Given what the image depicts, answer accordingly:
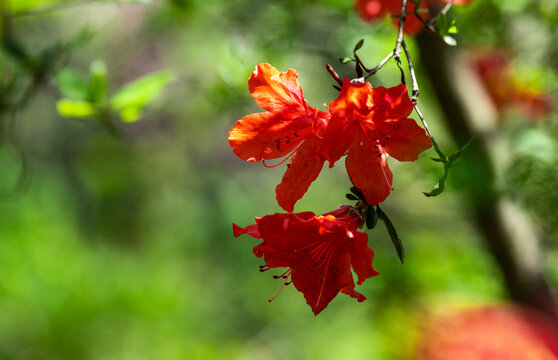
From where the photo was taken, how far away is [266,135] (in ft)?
2.10

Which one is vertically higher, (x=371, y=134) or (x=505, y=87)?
(x=371, y=134)

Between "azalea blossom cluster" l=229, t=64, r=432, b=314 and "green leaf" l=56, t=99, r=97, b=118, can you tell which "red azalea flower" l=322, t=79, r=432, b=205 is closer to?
"azalea blossom cluster" l=229, t=64, r=432, b=314

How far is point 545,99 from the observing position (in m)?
1.33

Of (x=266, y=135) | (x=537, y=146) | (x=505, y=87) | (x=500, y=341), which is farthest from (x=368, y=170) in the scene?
(x=505, y=87)

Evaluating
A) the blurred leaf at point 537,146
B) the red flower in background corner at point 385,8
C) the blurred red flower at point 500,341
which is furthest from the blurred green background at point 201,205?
the blurred red flower at point 500,341

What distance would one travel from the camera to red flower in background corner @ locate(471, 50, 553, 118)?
133cm

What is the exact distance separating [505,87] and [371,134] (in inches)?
35.7

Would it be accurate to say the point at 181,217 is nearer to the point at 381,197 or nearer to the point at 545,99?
the point at 545,99

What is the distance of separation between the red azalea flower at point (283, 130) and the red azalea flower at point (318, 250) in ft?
0.15

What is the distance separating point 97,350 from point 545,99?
2269 mm

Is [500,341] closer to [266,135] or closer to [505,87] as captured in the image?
[266,135]

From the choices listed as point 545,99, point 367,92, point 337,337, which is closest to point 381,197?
point 367,92

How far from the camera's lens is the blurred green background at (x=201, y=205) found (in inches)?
48.9

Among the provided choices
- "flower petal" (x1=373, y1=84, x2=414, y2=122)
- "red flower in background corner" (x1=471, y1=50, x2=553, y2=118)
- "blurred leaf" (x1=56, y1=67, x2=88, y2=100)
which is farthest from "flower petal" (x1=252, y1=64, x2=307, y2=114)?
"red flower in background corner" (x1=471, y1=50, x2=553, y2=118)
